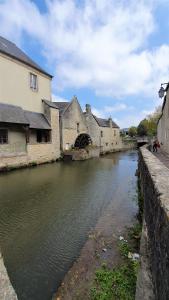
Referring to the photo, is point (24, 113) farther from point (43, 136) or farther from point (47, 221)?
point (47, 221)

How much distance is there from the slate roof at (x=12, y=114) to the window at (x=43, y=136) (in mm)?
3725

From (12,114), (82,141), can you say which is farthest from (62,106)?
(12,114)

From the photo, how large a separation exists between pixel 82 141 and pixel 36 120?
11.7 metres

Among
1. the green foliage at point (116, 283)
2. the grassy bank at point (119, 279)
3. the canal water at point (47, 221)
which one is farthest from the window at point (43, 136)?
the green foliage at point (116, 283)

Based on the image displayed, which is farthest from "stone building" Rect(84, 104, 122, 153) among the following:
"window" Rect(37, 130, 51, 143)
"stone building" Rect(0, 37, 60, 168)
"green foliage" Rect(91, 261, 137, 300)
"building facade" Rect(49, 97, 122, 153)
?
"green foliage" Rect(91, 261, 137, 300)

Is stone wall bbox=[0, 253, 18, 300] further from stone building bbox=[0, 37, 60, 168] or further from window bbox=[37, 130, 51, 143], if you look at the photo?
window bbox=[37, 130, 51, 143]

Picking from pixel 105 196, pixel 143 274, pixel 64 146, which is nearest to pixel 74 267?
pixel 143 274

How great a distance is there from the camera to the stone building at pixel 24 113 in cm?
1645

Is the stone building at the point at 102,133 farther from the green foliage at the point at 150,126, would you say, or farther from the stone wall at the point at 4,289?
Answer: the stone wall at the point at 4,289

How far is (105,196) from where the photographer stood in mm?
9547

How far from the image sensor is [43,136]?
21891mm

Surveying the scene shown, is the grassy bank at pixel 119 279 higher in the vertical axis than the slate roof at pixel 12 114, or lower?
lower

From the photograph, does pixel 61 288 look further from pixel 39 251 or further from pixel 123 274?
pixel 39 251

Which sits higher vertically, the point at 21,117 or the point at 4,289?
the point at 21,117
